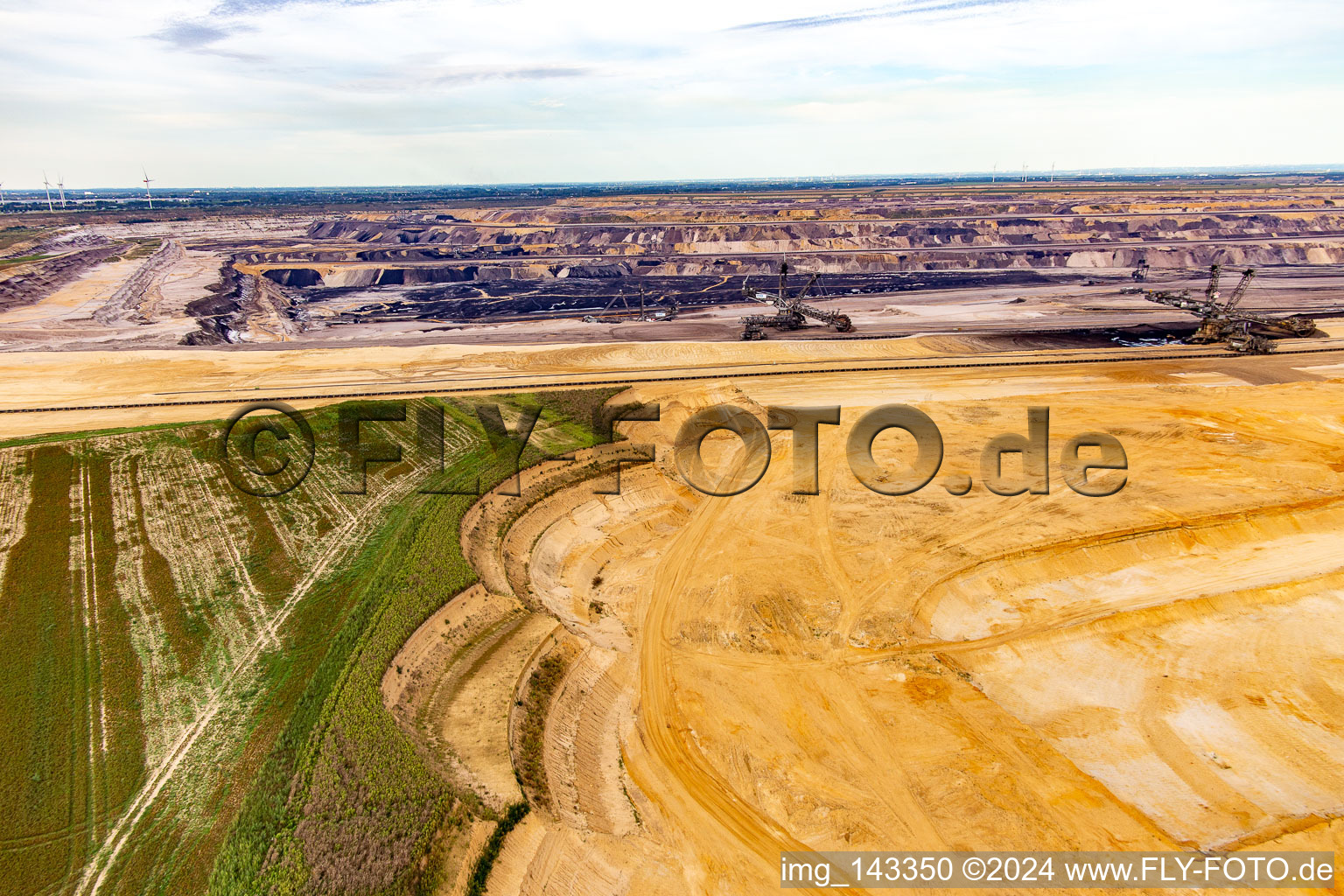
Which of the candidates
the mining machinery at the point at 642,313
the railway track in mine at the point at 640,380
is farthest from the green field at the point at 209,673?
the mining machinery at the point at 642,313

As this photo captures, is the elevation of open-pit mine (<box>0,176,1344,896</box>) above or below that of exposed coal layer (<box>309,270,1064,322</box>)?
below

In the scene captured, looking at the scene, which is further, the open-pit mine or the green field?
the open-pit mine

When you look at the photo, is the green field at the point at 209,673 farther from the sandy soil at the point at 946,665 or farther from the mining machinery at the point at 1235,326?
the mining machinery at the point at 1235,326

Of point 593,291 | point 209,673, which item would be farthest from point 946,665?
point 593,291

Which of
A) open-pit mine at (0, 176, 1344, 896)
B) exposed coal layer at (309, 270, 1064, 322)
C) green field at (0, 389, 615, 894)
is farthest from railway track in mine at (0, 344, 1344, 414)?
exposed coal layer at (309, 270, 1064, 322)

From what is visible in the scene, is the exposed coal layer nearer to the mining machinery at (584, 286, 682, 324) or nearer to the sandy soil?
the mining machinery at (584, 286, 682, 324)

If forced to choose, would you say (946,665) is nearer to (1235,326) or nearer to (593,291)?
(1235,326)
